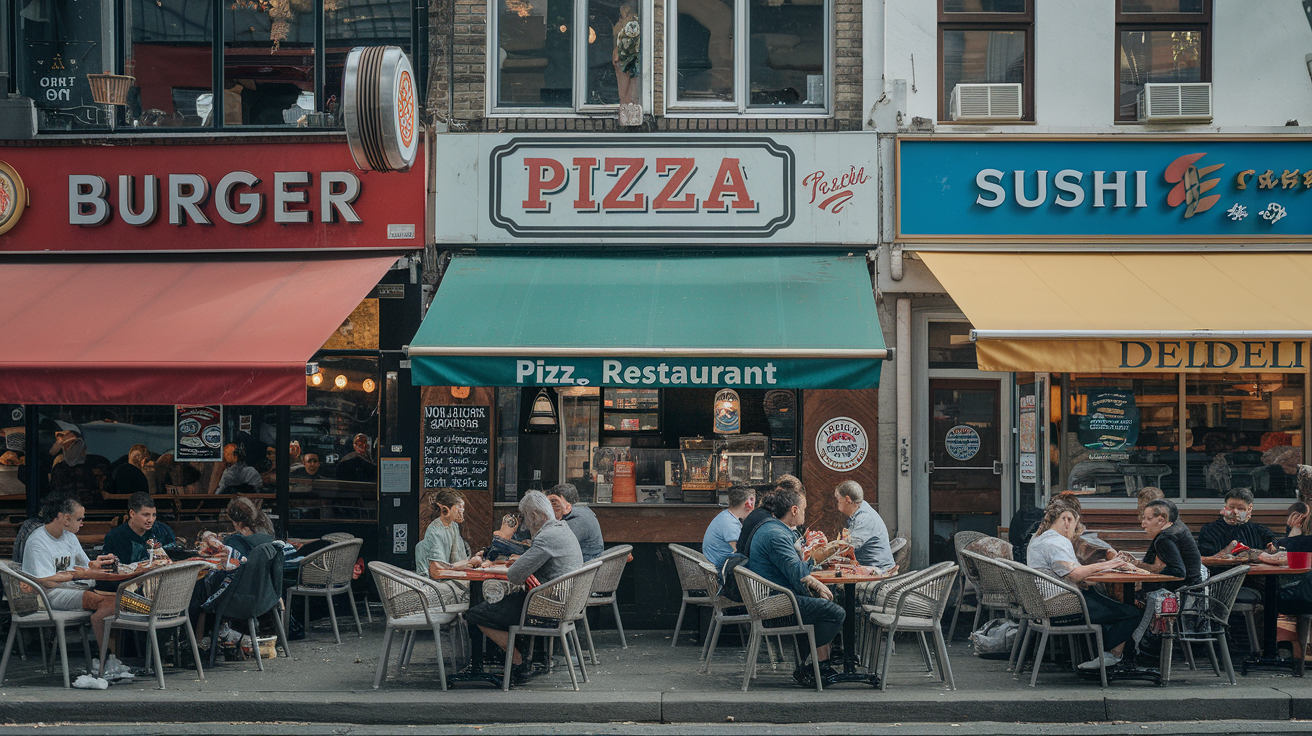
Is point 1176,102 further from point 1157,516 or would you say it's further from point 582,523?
point 582,523

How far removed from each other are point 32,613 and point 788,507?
5653 millimetres

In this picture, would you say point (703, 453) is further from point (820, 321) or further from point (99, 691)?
point (99, 691)

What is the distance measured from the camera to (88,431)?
458 inches

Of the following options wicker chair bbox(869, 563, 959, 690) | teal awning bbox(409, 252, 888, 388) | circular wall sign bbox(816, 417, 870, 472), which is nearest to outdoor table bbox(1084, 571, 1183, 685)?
wicker chair bbox(869, 563, 959, 690)

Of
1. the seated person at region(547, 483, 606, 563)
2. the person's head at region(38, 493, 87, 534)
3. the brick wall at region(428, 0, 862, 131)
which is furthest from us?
the brick wall at region(428, 0, 862, 131)

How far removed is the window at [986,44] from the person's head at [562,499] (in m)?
5.05

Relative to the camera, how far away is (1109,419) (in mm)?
10945

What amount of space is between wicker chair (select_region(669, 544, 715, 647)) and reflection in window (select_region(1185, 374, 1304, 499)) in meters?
4.84

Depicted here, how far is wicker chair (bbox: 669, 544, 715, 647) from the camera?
31.3 feet

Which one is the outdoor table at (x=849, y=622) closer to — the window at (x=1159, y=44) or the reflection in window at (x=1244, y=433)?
the reflection in window at (x=1244, y=433)

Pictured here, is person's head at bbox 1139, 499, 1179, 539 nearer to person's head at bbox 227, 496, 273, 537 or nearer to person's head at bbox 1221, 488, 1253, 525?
person's head at bbox 1221, 488, 1253, 525

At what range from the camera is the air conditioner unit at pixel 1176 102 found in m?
10.6

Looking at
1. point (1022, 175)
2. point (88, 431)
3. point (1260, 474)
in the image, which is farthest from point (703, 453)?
point (88, 431)

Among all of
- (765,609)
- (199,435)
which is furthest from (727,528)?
(199,435)
